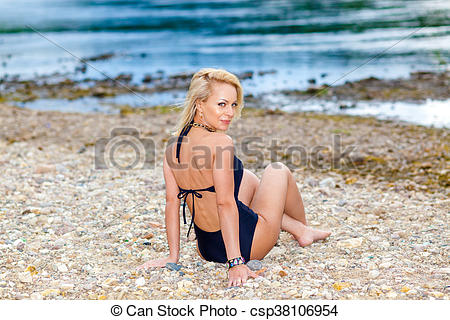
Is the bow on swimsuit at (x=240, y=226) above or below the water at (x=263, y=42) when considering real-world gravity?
below

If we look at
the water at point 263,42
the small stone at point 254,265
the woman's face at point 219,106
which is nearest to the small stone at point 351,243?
the small stone at point 254,265

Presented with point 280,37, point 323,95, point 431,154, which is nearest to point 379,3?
point 280,37

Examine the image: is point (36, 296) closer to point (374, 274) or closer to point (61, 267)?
point (61, 267)

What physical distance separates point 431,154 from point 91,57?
2284cm

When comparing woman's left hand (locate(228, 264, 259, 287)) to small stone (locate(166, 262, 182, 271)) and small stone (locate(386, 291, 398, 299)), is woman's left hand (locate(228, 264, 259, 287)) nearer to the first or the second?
small stone (locate(166, 262, 182, 271))

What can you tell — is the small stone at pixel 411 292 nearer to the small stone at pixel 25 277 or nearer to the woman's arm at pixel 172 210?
the woman's arm at pixel 172 210

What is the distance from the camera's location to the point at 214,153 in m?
4.45

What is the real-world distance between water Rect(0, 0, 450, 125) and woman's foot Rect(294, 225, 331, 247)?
12102mm

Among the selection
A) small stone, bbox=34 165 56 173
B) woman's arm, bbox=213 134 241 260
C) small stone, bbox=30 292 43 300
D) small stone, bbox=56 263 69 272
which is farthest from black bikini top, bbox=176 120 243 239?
small stone, bbox=34 165 56 173

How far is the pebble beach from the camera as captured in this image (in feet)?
15.3

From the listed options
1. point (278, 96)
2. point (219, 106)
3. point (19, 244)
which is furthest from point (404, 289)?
point (278, 96)

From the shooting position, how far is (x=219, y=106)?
4609 mm

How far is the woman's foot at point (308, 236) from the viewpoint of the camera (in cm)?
569
